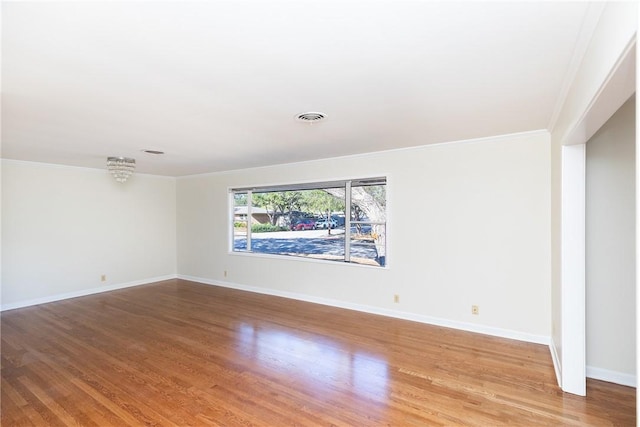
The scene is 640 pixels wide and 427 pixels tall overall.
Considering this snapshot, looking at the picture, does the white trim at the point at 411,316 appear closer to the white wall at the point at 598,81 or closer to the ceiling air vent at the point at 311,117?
the white wall at the point at 598,81

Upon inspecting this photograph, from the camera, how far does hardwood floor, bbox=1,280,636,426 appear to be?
2.20 meters

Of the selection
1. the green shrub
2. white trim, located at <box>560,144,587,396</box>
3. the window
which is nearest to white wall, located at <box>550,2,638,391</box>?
white trim, located at <box>560,144,587,396</box>

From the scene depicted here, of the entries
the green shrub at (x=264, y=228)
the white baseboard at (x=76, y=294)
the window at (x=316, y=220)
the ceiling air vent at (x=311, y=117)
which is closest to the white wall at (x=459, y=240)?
the window at (x=316, y=220)

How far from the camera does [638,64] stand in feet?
3.20

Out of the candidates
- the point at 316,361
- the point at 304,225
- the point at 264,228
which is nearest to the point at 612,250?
the point at 316,361

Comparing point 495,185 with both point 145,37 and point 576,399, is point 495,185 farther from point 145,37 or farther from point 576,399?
point 145,37

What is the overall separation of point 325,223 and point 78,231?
4.32m

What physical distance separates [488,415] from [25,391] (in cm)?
358

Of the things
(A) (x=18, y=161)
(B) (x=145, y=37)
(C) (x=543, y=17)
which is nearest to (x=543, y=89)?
(C) (x=543, y=17)

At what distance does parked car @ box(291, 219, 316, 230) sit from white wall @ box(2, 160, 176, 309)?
10.4ft

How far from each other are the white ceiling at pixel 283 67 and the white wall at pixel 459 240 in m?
0.53

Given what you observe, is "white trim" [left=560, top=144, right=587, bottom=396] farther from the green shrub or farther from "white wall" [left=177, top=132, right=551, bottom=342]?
the green shrub

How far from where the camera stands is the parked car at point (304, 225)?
5.26 m

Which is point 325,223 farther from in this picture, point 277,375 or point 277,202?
point 277,375
